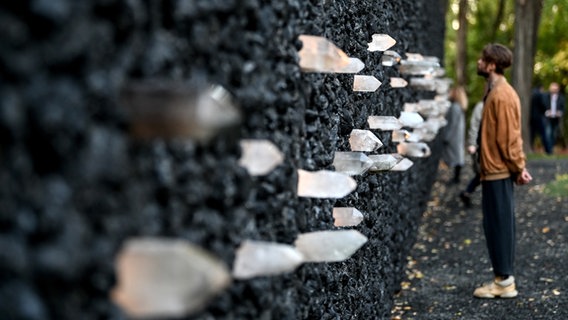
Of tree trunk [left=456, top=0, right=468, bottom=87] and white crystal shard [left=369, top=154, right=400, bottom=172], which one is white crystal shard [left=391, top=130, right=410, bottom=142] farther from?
tree trunk [left=456, top=0, right=468, bottom=87]

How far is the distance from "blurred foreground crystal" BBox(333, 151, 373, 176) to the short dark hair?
3.19 meters

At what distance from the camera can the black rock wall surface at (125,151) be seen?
1646mm

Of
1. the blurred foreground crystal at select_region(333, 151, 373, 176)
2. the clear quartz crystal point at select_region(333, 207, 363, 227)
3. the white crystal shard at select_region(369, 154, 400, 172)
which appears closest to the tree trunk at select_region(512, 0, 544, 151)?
the white crystal shard at select_region(369, 154, 400, 172)

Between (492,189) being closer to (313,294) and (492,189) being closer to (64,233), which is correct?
(313,294)

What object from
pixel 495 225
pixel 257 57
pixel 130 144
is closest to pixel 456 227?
pixel 495 225

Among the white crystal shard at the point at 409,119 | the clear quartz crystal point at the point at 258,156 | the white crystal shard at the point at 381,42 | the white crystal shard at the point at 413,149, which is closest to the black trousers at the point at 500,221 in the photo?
the white crystal shard at the point at 409,119

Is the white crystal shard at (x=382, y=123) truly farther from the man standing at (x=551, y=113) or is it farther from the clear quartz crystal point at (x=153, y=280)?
the man standing at (x=551, y=113)

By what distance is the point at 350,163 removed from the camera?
4.77m

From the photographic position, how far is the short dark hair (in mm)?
7617

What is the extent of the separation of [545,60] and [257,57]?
33.9 m

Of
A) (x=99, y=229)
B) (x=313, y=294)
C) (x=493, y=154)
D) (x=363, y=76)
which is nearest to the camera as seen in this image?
(x=99, y=229)

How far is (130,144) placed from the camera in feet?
6.42

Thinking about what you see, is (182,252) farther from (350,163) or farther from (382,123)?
(382,123)

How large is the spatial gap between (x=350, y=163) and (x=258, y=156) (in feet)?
6.92
